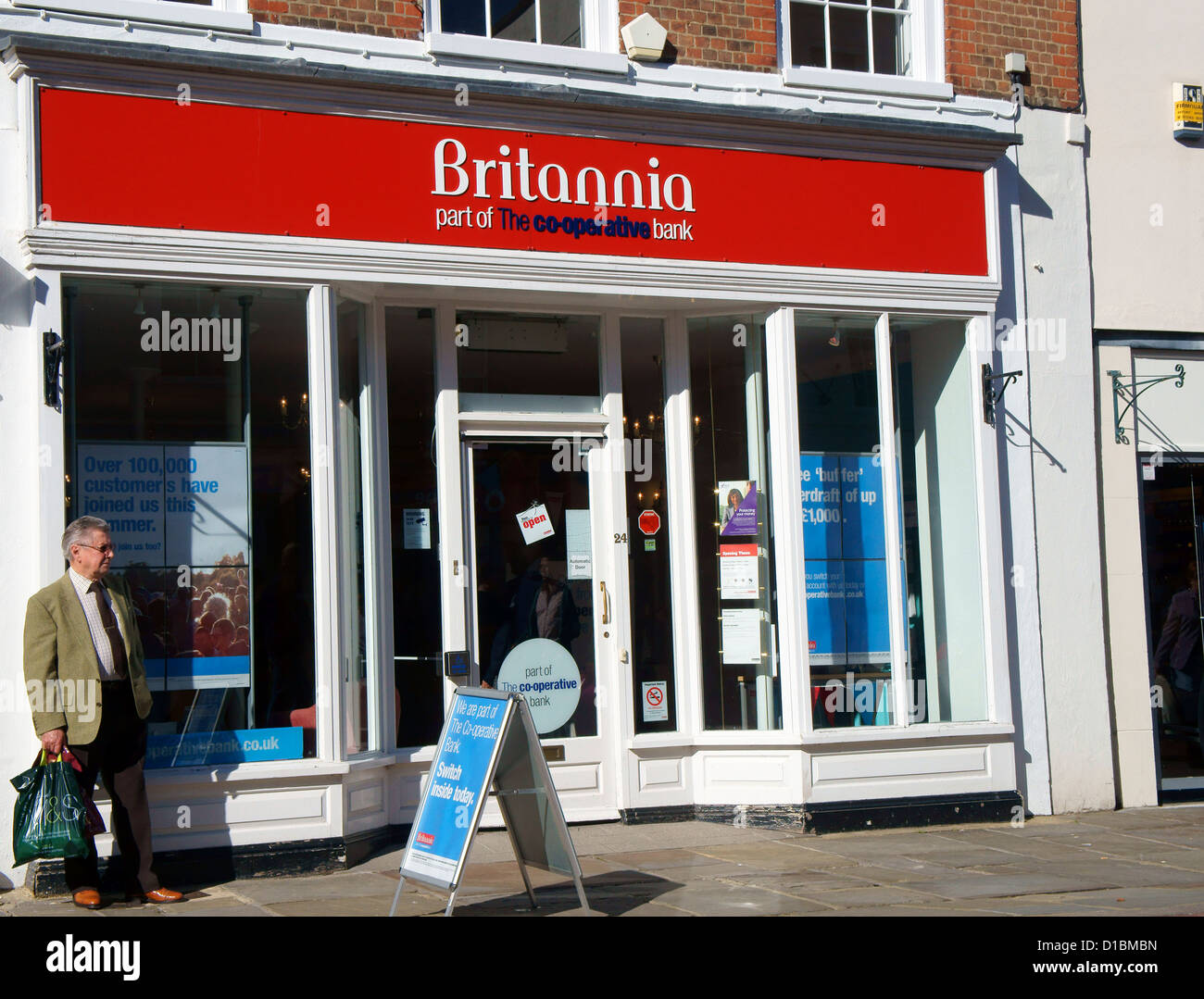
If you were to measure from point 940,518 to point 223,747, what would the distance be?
5152mm

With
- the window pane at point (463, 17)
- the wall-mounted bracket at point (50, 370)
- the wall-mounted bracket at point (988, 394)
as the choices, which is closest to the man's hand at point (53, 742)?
the wall-mounted bracket at point (50, 370)

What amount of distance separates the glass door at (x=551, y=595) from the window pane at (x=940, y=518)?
7.25 ft

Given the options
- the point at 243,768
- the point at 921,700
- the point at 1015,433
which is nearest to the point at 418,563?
the point at 243,768

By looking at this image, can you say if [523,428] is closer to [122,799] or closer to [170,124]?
[170,124]

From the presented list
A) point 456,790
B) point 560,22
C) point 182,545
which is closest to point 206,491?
point 182,545

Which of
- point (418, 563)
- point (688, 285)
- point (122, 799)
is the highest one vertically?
point (688, 285)

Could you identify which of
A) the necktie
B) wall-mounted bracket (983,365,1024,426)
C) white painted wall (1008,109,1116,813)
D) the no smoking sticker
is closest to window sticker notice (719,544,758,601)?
the no smoking sticker

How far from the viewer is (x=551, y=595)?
898 cm

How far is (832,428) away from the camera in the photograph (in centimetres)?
945

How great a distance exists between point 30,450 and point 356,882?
9.55 feet

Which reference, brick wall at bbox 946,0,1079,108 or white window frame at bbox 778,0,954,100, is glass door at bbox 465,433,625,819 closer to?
white window frame at bbox 778,0,954,100

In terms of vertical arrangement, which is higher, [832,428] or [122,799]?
[832,428]

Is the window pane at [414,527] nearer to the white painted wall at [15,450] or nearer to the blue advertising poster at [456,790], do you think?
the blue advertising poster at [456,790]
